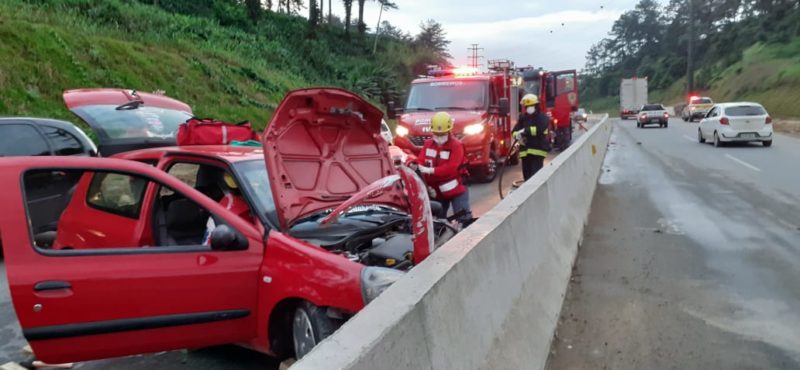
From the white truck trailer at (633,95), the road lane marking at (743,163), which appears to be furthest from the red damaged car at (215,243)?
the white truck trailer at (633,95)

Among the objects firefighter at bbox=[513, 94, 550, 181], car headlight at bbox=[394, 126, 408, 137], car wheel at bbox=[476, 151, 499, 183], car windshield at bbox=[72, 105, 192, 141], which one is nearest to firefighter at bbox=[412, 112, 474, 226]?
firefighter at bbox=[513, 94, 550, 181]

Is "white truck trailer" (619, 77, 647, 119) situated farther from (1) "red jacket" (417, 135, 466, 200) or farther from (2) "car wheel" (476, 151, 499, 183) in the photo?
(1) "red jacket" (417, 135, 466, 200)

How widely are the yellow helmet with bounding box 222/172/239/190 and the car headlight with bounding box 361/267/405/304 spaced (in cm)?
152

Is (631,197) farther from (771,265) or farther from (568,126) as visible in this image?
(568,126)

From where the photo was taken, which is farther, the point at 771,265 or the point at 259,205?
the point at 771,265

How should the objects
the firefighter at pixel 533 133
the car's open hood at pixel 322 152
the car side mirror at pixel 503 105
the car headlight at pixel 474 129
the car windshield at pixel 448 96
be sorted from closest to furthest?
the car's open hood at pixel 322 152 < the firefighter at pixel 533 133 < the car headlight at pixel 474 129 < the car side mirror at pixel 503 105 < the car windshield at pixel 448 96

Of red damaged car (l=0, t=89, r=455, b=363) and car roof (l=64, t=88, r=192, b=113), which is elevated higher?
car roof (l=64, t=88, r=192, b=113)

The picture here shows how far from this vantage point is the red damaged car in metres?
3.93

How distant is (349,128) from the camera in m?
5.71

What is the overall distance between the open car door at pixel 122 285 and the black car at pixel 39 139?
3.97 metres

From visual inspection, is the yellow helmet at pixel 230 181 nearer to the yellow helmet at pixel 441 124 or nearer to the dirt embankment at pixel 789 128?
the yellow helmet at pixel 441 124

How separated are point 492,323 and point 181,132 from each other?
389 cm

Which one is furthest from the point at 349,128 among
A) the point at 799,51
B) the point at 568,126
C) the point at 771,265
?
the point at 799,51

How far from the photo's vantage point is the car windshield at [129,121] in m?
8.89
